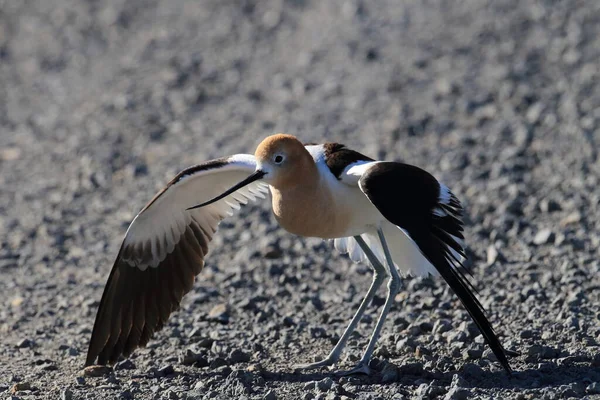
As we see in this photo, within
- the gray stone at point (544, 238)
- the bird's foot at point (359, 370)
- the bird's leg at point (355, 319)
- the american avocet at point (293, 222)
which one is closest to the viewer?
the american avocet at point (293, 222)

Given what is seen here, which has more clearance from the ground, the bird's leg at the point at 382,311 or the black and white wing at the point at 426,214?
the black and white wing at the point at 426,214

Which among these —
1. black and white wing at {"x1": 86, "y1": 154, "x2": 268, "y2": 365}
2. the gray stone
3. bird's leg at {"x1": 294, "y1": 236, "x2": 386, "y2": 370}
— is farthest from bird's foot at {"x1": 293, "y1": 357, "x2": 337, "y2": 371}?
the gray stone

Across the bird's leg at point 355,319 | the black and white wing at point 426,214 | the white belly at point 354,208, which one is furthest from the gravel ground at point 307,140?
the white belly at point 354,208

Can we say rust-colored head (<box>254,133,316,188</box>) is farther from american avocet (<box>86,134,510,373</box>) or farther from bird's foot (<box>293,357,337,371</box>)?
bird's foot (<box>293,357,337,371</box>)

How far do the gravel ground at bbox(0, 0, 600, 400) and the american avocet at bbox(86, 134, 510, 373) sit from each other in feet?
1.00

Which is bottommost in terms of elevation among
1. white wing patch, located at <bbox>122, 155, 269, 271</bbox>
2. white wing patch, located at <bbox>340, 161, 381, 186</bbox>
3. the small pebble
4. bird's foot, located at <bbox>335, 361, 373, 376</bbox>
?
bird's foot, located at <bbox>335, 361, 373, 376</bbox>

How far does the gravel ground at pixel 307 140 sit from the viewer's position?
6766 millimetres

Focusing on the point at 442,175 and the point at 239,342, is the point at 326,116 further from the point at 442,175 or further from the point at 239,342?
the point at 239,342

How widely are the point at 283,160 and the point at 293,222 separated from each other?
41 centimetres

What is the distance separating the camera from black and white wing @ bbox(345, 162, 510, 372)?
591cm

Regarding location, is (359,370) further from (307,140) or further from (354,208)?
(307,140)

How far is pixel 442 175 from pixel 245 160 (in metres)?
4.19

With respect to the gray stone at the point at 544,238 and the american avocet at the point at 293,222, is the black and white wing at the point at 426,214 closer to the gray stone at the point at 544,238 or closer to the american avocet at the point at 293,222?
the american avocet at the point at 293,222

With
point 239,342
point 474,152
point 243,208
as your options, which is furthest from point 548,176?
point 239,342
